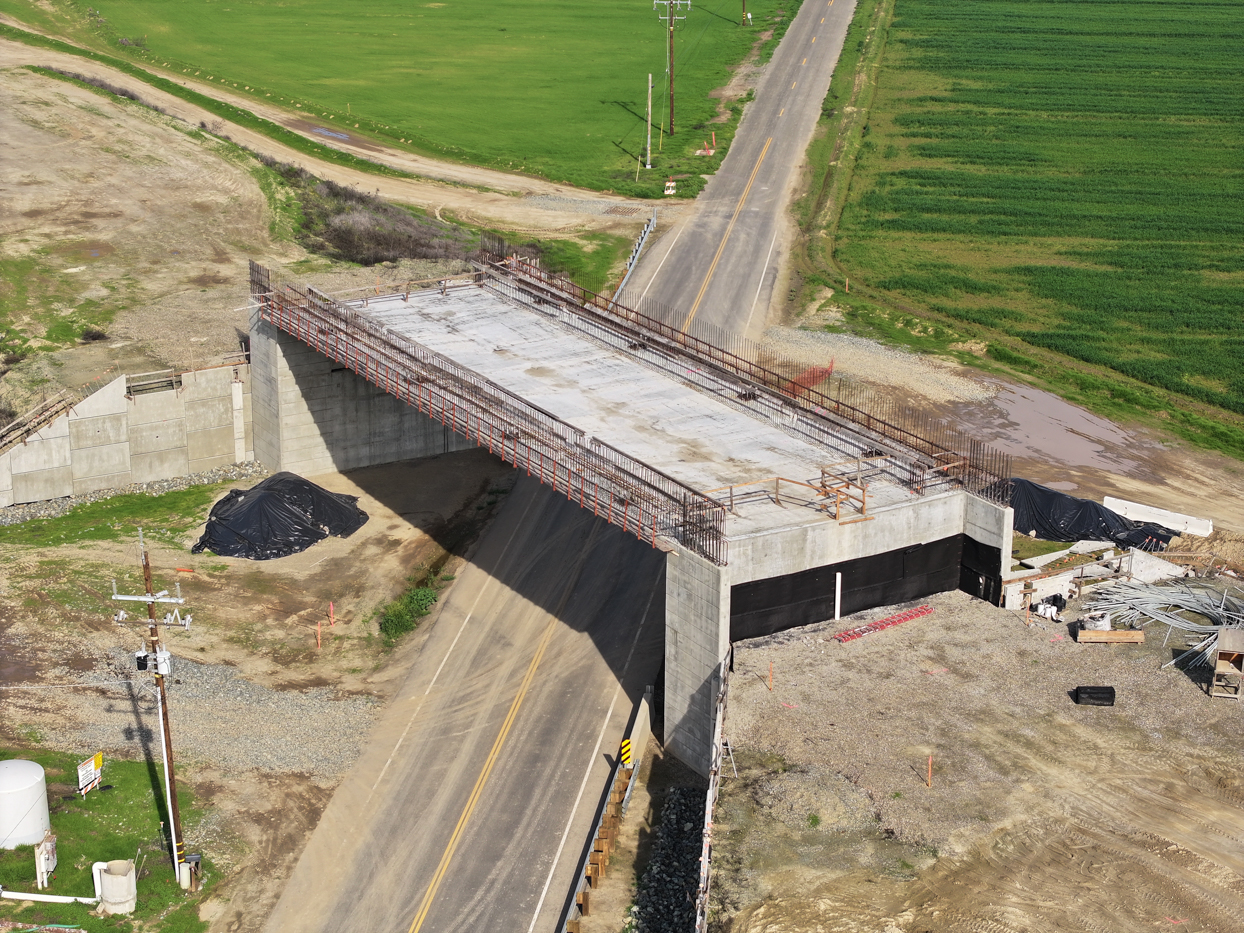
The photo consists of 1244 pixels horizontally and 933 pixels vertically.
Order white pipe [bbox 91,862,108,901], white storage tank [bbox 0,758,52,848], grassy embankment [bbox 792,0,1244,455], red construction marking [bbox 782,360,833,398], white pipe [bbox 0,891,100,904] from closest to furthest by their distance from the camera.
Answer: white pipe [bbox 0,891,100,904] → white pipe [bbox 91,862,108,901] → white storage tank [bbox 0,758,52,848] → red construction marking [bbox 782,360,833,398] → grassy embankment [bbox 792,0,1244,455]

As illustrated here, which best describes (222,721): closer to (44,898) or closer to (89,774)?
(89,774)

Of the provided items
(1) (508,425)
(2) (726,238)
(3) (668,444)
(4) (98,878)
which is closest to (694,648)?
(3) (668,444)

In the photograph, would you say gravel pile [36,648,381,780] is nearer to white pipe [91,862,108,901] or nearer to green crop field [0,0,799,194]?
white pipe [91,862,108,901]

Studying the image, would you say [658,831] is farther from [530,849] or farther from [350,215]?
[350,215]

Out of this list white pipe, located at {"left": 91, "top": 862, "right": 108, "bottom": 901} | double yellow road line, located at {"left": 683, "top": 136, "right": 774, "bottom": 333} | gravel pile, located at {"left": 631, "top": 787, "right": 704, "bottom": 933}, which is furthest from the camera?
double yellow road line, located at {"left": 683, "top": 136, "right": 774, "bottom": 333}

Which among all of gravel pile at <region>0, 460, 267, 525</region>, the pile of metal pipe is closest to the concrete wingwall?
gravel pile at <region>0, 460, 267, 525</region>

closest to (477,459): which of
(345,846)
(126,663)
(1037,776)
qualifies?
(126,663)
